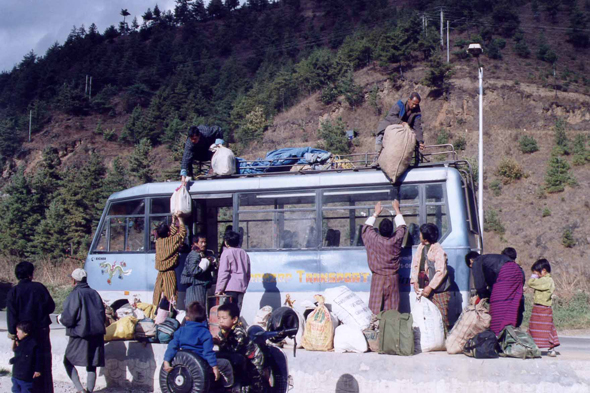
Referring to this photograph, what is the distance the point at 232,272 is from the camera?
870 cm

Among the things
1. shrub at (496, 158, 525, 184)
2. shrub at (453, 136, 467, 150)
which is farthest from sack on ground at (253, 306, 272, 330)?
shrub at (453, 136, 467, 150)

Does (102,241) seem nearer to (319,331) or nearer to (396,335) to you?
(319,331)

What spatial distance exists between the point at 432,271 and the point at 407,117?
2.62 m

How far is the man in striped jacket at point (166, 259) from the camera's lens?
30.8 feet

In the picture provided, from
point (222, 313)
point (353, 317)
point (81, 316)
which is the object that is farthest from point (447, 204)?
point (81, 316)

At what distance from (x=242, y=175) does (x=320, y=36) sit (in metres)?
69.3

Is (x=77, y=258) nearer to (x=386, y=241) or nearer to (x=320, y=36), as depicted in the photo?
(x=386, y=241)

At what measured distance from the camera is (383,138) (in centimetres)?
946

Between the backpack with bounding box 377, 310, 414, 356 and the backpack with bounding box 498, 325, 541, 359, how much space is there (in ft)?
3.58

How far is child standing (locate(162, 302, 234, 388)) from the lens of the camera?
18.1ft

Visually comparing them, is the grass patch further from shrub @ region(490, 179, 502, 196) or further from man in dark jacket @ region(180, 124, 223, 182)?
shrub @ region(490, 179, 502, 196)

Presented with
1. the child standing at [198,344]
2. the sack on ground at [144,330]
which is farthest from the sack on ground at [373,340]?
the sack on ground at [144,330]

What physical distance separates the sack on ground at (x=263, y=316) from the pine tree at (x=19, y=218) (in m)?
33.4

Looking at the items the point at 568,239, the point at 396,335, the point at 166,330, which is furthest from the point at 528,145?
the point at 166,330
